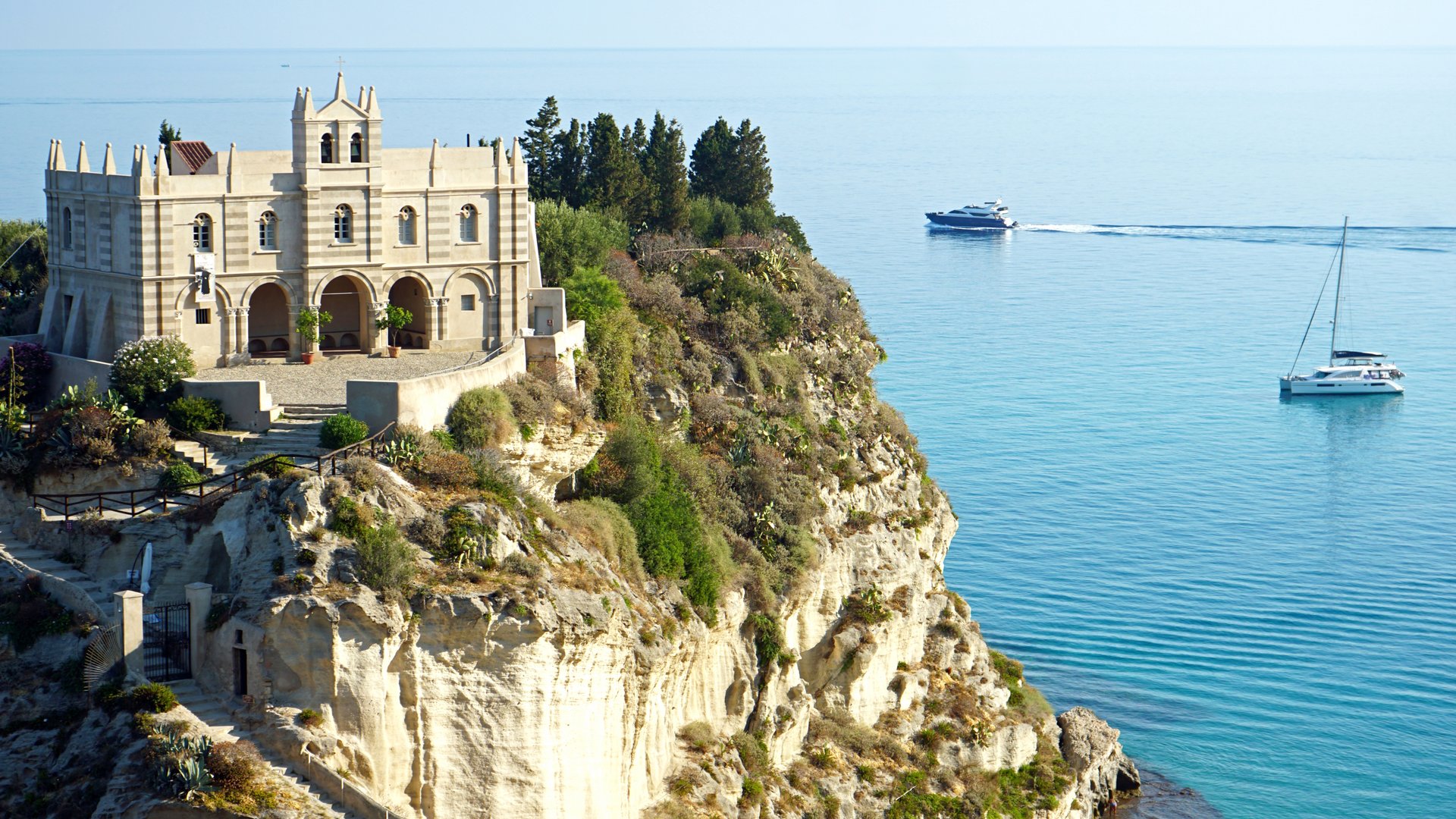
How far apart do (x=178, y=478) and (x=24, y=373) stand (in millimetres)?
10325

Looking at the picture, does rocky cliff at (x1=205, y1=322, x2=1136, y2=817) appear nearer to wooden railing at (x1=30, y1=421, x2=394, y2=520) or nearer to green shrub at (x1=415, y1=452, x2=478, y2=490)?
green shrub at (x1=415, y1=452, x2=478, y2=490)

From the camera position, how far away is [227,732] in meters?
37.6

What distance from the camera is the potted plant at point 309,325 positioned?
179 feet

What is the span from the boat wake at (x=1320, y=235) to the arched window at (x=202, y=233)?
158711 mm

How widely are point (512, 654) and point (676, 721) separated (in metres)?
11.9

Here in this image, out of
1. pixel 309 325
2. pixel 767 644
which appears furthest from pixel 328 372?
pixel 767 644

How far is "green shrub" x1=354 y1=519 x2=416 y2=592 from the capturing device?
3912 cm

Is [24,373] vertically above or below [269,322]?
below

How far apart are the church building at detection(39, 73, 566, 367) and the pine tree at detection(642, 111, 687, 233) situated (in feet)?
65.4

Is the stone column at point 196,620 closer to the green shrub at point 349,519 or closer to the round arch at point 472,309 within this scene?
the green shrub at point 349,519

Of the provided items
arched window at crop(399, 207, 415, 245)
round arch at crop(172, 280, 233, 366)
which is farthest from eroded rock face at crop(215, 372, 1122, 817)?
round arch at crop(172, 280, 233, 366)

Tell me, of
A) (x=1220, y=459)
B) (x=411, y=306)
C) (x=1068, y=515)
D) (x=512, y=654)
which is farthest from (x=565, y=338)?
(x=1220, y=459)

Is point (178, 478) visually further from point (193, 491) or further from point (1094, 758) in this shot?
point (1094, 758)

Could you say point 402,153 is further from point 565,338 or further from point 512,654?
point 512,654
